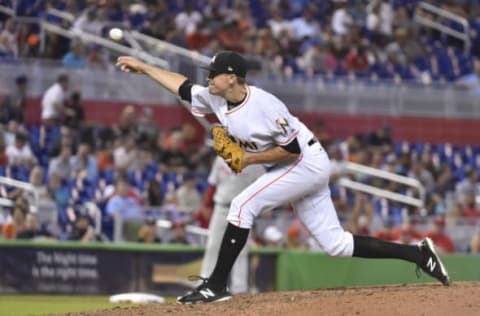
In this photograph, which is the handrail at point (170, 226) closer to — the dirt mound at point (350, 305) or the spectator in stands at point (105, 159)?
the spectator in stands at point (105, 159)

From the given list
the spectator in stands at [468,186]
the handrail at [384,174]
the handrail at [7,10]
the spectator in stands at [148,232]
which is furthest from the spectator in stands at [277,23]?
the spectator in stands at [148,232]

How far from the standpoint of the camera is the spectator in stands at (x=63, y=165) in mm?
15978

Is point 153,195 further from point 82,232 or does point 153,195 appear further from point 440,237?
point 440,237

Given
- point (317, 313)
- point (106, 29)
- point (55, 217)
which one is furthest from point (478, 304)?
point (106, 29)

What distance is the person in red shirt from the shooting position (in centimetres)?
1512

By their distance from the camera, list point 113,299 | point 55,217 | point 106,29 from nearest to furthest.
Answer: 1. point 113,299
2. point 55,217
3. point 106,29

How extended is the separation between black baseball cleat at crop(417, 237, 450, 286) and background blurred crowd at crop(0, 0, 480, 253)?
545 cm

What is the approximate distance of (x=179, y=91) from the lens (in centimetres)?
870

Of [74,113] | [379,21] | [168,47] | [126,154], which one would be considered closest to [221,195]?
[126,154]

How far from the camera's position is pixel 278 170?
8.52 metres

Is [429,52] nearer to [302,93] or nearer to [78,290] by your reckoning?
[302,93]

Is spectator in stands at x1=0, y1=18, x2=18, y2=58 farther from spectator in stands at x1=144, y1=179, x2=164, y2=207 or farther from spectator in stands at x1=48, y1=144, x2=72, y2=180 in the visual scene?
spectator in stands at x1=144, y1=179, x2=164, y2=207

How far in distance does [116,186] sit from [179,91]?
23.2 feet

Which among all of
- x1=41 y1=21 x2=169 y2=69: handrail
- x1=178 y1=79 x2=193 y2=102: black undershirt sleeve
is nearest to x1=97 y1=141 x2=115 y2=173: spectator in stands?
x1=41 y1=21 x2=169 y2=69: handrail
